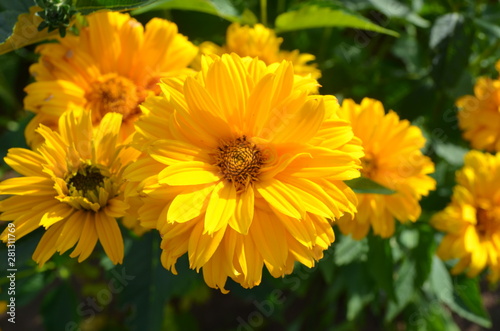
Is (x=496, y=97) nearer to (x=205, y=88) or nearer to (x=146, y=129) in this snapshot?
(x=205, y=88)

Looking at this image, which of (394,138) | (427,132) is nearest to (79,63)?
(394,138)

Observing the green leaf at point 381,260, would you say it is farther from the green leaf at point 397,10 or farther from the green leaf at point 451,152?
the green leaf at point 397,10

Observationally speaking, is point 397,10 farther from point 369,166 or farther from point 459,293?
point 459,293

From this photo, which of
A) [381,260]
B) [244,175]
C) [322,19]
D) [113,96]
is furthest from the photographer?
[381,260]

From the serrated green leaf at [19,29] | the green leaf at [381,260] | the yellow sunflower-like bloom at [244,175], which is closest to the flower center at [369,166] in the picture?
the green leaf at [381,260]

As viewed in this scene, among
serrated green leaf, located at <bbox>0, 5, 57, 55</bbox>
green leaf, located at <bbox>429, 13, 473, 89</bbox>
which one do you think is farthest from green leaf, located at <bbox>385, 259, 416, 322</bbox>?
serrated green leaf, located at <bbox>0, 5, 57, 55</bbox>

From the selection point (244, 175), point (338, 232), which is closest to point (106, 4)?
point (244, 175)
